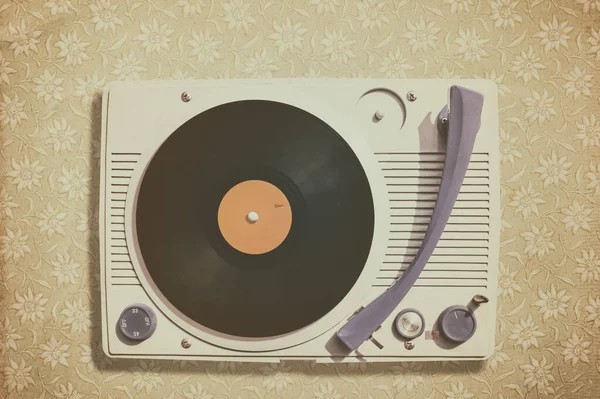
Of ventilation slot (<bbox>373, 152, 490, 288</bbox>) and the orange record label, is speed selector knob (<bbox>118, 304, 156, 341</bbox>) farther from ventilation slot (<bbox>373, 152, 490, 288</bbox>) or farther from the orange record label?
ventilation slot (<bbox>373, 152, 490, 288</bbox>)

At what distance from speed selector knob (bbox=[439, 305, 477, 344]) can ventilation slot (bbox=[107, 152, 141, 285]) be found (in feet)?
1.75

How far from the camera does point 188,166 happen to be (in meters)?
0.67

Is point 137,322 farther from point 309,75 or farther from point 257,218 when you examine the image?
point 309,75

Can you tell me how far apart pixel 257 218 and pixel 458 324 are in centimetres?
39

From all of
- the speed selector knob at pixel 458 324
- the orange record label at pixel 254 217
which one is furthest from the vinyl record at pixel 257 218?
the speed selector knob at pixel 458 324

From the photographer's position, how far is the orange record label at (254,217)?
0.67 m

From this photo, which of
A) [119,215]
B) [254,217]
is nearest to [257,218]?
[254,217]

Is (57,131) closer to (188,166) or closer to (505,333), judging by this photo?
(188,166)

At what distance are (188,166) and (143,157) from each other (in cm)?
9

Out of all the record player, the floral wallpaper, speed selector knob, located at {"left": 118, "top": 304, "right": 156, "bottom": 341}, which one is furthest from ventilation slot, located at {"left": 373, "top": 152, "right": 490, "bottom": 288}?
speed selector knob, located at {"left": 118, "top": 304, "right": 156, "bottom": 341}

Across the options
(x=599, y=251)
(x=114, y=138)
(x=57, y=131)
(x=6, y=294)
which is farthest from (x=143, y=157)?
(x=599, y=251)

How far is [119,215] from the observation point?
2.31 feet

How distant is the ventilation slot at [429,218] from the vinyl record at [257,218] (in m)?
0.05

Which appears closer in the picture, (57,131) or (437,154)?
(437,154)
